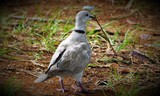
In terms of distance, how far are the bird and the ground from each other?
0.59ft

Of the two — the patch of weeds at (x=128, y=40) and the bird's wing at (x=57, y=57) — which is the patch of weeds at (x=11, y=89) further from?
the patch of weeds at (x=128, y=40)

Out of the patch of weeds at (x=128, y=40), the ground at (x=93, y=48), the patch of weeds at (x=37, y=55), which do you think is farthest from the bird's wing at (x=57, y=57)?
the patch of weeds at (x=128, y=40)

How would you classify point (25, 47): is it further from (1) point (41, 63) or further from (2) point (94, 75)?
(2) point (94, 75)

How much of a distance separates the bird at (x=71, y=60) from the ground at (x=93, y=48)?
0.59 ft

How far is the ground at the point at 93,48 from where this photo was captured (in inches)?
175

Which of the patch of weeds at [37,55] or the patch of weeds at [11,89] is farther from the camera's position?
the patch of weeds at [37,55]

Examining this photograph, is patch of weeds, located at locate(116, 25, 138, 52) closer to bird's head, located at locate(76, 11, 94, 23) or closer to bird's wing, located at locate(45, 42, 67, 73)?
bird's head, located at locate(76, 11, 94, 23)

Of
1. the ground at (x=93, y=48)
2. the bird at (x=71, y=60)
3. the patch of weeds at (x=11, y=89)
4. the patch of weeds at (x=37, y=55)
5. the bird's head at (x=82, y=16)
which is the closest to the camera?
the patch of weeds at (x=11, y=89)

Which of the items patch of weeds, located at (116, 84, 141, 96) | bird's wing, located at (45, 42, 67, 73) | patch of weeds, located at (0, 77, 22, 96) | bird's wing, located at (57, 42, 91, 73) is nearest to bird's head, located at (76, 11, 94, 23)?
bird's wing, located at (57, 42, 91, 73)

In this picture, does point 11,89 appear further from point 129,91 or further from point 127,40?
point 127,40

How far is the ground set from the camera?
4.45 m

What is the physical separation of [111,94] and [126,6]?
3678 millimetres

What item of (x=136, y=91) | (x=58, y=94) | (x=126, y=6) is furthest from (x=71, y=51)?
(x=126, y=6)

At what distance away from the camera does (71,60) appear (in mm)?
4230
